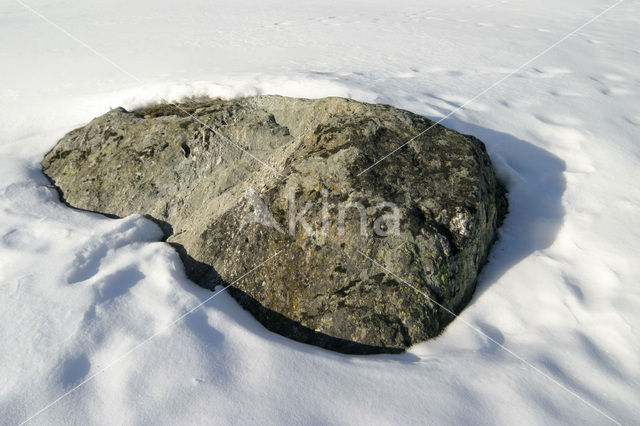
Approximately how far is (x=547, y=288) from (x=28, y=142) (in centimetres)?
500

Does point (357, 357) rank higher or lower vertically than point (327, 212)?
lower

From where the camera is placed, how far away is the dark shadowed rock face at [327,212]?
2.38 meters

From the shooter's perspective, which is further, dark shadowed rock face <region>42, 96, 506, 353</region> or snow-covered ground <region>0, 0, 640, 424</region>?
dark shadowed rock face <region>42, 96, 506, 353</region>

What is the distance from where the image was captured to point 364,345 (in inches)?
89.4

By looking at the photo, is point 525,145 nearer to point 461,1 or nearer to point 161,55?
point 161,55

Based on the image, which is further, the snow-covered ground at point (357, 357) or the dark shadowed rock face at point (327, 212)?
the dark shadowed rock face at point (327, 212)

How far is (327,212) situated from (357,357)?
2.91 ft

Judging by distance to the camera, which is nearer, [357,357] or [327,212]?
[357,357]

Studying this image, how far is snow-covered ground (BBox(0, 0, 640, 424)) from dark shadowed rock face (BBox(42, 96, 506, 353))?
170mm

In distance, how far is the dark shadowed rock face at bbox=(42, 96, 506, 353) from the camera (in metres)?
2.38

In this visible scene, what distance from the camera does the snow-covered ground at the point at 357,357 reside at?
5.90 feet

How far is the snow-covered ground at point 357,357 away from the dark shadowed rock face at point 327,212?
0.56 ft

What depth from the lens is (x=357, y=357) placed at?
7.15ft

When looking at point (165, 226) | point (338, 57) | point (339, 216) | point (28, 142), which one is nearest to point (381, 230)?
point (339, 216)
